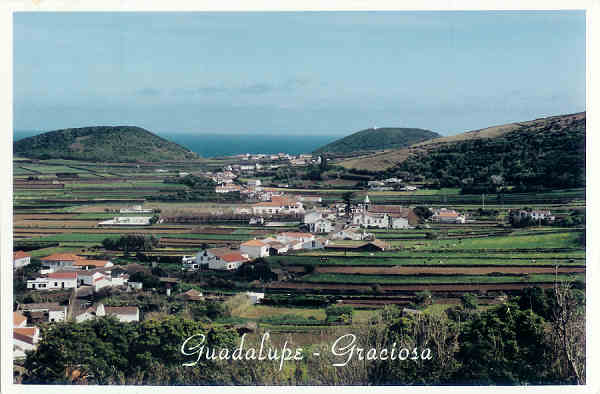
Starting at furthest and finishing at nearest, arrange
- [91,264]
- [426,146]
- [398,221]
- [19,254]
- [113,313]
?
[426,146]
[398,221]
[91,264]
[19,254]
[113,313]

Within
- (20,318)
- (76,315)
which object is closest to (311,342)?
(76,315)

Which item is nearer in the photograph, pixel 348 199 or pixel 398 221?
pixel 398 221

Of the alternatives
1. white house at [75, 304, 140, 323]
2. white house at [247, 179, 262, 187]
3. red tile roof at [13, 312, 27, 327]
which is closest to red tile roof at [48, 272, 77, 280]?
white house at [75, 304, 140, 323]

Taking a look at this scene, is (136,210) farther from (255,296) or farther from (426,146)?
(426,146)

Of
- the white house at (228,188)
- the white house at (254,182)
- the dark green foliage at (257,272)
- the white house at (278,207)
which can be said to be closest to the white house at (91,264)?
the dark green foliage at (257,272)

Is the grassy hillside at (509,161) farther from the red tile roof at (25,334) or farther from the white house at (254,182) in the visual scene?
the red tile roof at (25,334)

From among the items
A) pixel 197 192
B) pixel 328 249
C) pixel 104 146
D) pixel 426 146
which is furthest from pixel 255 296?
pixel 426 146
